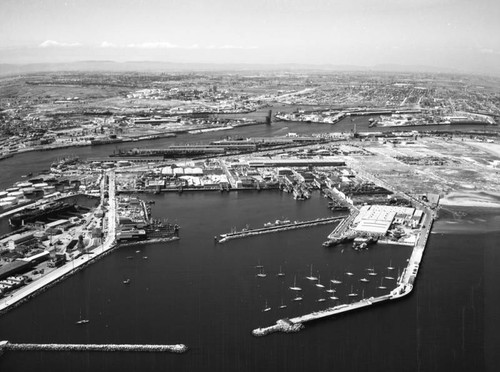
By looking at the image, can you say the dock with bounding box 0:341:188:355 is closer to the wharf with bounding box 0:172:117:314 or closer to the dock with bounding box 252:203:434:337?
A: the wharf with bounding box 0:172:117:314

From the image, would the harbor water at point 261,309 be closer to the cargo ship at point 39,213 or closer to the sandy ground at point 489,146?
the cargo ship at point 39,213

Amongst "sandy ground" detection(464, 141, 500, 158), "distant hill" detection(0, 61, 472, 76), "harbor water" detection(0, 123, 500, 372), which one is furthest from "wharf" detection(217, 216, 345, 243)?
"distant hill" detection(0, 61, 472, 76)

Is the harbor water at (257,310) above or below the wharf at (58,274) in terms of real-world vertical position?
below

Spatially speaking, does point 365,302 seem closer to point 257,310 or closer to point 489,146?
point 257,310

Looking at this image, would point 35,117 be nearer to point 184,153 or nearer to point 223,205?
point 184,153

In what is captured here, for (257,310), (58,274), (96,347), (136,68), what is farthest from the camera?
(136,68)

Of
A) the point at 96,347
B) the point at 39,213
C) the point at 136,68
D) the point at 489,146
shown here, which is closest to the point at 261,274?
the point at 96,347

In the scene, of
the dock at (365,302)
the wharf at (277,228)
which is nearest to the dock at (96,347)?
the dock at (365,302)

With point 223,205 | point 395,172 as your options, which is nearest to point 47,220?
point 223,205
